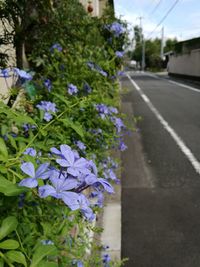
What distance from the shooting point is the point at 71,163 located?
99 centimetres

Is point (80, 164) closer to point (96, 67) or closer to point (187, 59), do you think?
point (96, 67)

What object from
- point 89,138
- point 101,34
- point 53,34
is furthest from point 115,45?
point 89,138

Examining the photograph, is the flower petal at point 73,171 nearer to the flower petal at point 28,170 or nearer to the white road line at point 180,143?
the flower petal at point 28,170

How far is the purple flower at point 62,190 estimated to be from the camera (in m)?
0.86

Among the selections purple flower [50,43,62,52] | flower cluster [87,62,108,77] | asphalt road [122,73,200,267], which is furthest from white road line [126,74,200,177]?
purple flower [50,43,62,52]

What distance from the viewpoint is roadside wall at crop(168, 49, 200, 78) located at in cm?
3064

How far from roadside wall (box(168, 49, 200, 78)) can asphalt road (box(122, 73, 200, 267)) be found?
22.9 metres

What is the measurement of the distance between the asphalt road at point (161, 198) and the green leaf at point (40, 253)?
2353mm

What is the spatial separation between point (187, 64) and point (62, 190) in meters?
35.4

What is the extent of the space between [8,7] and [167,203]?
2.77 metres

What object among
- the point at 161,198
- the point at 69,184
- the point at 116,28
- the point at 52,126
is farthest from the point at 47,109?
the point at 116,28

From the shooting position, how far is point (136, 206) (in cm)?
438

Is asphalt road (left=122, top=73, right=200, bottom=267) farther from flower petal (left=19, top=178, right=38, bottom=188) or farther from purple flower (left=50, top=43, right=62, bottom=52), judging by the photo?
flower petal (left=19, top=178, right=38, bottom=188)

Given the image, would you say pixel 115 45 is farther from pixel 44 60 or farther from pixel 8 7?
pixel 8 7
